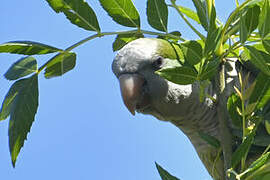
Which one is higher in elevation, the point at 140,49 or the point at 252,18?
the point at 252,18

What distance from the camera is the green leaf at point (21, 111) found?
97 centimetres

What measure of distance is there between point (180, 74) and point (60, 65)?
1.37ft

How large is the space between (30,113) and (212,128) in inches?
27.5

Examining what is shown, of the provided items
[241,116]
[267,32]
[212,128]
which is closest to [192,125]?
[212,128]

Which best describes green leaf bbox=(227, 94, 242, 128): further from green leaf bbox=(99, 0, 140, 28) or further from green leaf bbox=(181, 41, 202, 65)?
green leaf bbox=(99, 0, 140, 28)

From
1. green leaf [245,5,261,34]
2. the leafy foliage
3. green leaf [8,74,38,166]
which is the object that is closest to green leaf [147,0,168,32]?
the leafy foliage

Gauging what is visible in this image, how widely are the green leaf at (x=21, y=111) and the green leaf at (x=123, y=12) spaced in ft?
0.87

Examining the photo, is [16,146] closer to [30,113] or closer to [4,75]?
[30,113]

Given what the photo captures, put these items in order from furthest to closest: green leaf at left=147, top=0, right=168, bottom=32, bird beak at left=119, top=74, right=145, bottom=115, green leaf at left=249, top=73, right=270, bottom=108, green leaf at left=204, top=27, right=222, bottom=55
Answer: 1. bird beak at left=119, top=74, right=145, bottom=115
2. green leaf at left=147, top=0, right=168, bottom=32
3. green leaf at left=249, top=73, right=270, bottom=108
4. green leaf at left=204, top=27, right=222, bottom=55

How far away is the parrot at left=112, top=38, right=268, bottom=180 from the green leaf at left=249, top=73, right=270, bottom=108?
29 centimetres

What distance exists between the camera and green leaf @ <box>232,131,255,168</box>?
0.83 m

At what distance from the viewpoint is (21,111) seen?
3.26 feet

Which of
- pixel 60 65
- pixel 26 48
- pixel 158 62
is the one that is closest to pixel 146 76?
pixel 158 62

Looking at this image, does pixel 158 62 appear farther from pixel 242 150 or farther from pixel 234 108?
pixel 242 150
